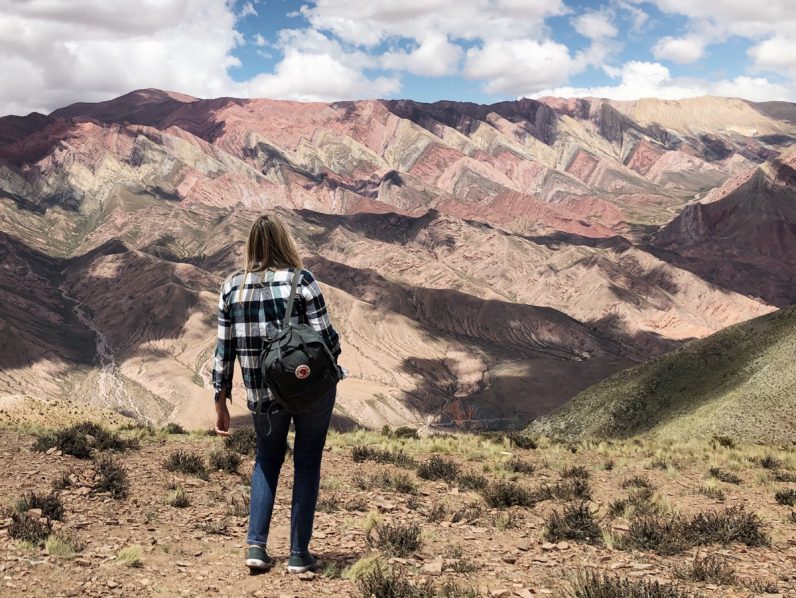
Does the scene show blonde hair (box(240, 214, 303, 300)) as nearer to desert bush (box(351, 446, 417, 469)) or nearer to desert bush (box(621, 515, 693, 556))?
desert bush (box(621, 515, 693, 556))

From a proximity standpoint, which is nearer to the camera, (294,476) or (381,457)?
(294,476)

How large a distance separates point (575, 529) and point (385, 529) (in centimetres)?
254

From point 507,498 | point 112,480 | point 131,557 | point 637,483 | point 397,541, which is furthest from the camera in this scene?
point 637,483

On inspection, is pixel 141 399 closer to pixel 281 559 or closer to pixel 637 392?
pixel 637 392

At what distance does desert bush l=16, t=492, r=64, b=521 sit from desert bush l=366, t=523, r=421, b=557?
3852mm

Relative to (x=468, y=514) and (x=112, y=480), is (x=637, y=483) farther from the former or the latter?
(x=112, y=480)

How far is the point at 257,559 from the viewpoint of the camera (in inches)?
270

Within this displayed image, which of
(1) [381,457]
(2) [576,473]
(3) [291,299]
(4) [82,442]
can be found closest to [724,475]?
(2) [576,473]

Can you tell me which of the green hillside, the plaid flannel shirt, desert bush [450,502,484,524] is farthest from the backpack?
the green hillside

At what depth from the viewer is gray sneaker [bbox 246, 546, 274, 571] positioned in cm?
685

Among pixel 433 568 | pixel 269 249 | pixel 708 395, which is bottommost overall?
pixel 433 568

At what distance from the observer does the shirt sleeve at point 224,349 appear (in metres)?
6.62

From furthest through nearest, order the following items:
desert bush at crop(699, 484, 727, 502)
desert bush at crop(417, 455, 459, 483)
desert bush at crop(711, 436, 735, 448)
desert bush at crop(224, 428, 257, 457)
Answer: desert bush at crop(711, 436, 735, 448)
desert bush at crop(224, 428, 257, 457)
desert bush at crop(417, 455, 459, 483)
desert bush at crop(699, 484, 727, 502)

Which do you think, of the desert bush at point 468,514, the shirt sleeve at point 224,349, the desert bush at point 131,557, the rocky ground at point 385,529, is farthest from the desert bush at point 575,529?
the desert bush at point 131,557
